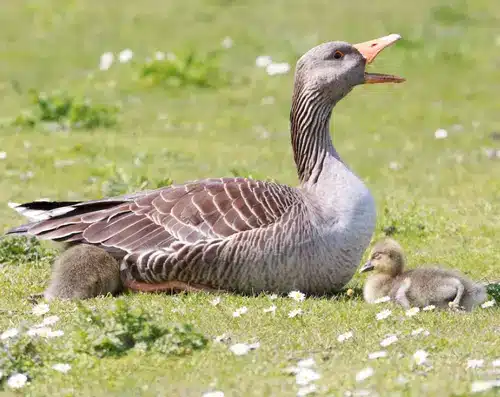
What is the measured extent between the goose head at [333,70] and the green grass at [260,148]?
6.03ft

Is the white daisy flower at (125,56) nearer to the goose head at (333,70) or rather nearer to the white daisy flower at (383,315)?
the goose head at (333,70)

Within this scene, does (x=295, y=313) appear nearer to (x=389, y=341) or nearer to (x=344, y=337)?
(x=344, y=337)

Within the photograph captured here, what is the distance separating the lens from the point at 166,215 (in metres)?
8.95

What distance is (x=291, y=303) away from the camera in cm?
846

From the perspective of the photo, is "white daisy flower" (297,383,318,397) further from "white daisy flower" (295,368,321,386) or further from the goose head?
the goose head

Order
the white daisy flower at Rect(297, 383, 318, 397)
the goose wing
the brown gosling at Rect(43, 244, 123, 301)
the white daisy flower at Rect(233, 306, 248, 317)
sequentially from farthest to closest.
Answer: the goose wing
the brown gosling at Rect(43, 244, 123, 301)
the white daisy flower at Rect(233, 306, 248, 317)
the white daisy flower at Rect(297, 383, 318, 397)

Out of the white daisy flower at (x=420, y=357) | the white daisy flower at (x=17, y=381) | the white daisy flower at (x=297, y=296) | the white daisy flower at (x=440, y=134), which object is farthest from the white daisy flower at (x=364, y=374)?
the white daisy flower at (x=440, y=134)

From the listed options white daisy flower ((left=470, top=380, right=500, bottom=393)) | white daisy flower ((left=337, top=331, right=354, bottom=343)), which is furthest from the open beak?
white daisy flower ((left=470, top=380, right=500, bottom=393))

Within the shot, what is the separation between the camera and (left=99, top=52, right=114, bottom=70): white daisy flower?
20.2m

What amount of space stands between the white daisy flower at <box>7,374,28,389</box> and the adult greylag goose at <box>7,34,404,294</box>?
242 cm

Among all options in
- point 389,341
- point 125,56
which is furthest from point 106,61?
point 389,341

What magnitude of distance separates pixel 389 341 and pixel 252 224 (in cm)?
203

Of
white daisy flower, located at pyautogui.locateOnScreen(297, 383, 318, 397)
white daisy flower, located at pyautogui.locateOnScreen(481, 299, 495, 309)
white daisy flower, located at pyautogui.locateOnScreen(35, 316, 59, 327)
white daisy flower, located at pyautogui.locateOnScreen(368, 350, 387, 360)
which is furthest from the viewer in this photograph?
white daisy flower, located at pyautogui.locateOnScreen(481, 299, 495, 309)

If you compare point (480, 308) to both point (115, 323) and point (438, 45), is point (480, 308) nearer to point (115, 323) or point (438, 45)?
point (115, 323)
